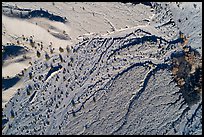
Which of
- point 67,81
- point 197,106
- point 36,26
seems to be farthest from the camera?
point 36,26

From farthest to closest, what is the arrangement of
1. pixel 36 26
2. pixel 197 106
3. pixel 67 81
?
pixel 36 26 < pixel 67 81 < pixel 197 106

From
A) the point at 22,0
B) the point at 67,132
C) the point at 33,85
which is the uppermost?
the point at 22,0

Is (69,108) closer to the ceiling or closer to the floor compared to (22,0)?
closer to the floor

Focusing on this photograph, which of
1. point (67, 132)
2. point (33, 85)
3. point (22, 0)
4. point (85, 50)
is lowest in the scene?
point (67, 132)

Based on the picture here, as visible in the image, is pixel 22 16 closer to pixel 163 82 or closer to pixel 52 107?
pixel 52 107

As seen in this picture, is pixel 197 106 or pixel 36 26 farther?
pixel 36 26

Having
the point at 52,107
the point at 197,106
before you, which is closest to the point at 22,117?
the point at 52,107

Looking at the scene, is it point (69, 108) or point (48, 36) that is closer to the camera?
point (69, 108)

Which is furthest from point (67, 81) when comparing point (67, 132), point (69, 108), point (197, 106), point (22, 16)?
point (197, 106)

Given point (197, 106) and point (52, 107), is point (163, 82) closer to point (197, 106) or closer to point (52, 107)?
point (197, 106)
